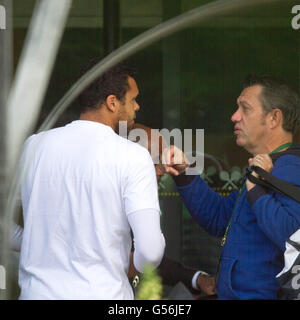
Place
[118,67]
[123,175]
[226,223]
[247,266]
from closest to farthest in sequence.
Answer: [123,175]
[247,266]
[118,67]
[226,223]

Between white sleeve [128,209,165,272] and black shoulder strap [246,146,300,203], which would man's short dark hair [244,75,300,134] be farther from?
white sleeve [128,209,165,272]

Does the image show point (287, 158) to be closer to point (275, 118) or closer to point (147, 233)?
point (275, 118)

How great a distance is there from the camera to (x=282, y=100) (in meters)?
3.07

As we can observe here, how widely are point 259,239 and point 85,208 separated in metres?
0.76

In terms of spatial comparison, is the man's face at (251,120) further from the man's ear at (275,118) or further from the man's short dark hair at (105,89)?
the man's short dark hair at (105,89)

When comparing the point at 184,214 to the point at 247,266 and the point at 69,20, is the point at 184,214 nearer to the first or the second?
the point at 247,266

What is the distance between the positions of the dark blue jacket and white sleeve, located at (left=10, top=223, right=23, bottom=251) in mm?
908

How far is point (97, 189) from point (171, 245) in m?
1.36

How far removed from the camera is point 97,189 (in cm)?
258

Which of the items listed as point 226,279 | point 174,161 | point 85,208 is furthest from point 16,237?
point 226,279

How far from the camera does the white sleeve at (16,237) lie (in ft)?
9.88
